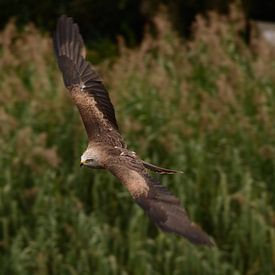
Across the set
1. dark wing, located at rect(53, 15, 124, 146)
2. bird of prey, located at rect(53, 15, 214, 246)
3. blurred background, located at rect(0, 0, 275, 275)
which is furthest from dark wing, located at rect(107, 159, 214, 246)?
blurred background, located at rect(0, 0, 275, 275)

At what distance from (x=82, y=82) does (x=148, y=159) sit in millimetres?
1734

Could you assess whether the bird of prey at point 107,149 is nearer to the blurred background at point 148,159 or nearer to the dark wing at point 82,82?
the dark wing at point 82,82

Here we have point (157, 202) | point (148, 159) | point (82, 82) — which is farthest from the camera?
point (148, 159)

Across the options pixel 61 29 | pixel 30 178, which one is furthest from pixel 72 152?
pixel 61 29

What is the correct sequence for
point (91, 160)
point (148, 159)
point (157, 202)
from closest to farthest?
point (157, 202)
point (91, 160)
point (148, 159)

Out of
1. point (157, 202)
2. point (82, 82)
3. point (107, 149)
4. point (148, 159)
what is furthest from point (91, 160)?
point (148, 159)

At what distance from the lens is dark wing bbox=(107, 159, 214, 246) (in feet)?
12.0

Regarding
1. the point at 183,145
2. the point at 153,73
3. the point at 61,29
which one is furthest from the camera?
the point at 153,73

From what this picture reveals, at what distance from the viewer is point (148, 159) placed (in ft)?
21.7

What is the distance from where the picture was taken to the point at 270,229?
6316 millimetres

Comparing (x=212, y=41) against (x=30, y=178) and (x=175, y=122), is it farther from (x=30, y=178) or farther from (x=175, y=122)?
(x=30, y=178)

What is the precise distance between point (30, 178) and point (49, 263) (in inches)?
23.9

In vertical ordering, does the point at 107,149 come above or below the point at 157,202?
above

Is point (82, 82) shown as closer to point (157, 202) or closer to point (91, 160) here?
point (91, 160)
